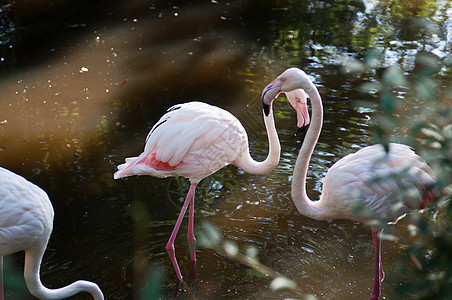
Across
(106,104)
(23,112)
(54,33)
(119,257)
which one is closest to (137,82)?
(106,104)

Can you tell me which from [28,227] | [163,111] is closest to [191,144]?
[28,227]

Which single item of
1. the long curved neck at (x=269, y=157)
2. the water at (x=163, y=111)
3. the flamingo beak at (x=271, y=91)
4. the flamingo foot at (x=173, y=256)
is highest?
the flamingo beak at (x=271, y=91)

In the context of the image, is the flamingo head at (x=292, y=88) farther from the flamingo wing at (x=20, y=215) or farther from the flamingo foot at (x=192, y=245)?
the flamingo wing at (x=20, y=215)

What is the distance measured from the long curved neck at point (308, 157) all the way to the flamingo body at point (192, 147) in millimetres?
461

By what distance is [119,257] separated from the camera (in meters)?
3.73

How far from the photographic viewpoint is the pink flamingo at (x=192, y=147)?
372 cm

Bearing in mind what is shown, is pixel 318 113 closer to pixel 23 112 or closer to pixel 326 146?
pixel 326 146

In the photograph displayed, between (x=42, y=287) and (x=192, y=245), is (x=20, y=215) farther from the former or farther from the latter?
(x=192, y=245)

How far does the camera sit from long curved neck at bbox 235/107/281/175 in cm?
389

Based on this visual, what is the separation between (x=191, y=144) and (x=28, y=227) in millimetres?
1225

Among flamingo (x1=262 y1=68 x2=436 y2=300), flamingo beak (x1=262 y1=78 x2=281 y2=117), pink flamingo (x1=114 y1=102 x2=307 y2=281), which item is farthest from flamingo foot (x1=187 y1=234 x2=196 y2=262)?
flamingo beak (x1=262 y1=78 x2=281 y2=117)

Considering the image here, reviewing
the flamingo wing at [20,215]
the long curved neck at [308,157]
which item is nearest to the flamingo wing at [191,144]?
the long curved neck at [308,157]


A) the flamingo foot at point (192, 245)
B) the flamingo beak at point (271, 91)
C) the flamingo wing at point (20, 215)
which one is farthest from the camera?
the flamingo foot at point (192, 245)

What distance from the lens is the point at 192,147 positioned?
3.73 m
